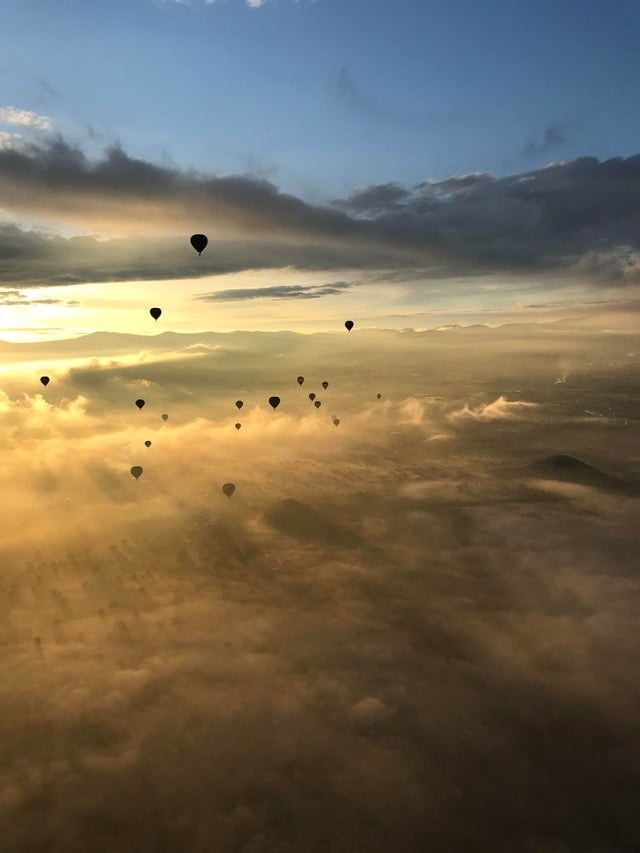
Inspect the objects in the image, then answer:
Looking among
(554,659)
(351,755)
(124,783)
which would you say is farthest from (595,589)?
(124,783)

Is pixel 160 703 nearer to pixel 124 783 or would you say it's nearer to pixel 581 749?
pixel 124 783

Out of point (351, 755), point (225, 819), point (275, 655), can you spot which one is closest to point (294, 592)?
point (275, 655)

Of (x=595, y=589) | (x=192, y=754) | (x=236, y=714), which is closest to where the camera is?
(x=192, y=754)

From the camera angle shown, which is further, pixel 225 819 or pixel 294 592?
pixel 294 592

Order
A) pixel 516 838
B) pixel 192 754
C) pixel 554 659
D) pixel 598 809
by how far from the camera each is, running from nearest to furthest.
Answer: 1. pixel 516 838
2. pixel 598 809
3. pixel 192 754
4. pixel 554 659

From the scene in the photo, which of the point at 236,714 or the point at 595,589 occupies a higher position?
the point at 236,714

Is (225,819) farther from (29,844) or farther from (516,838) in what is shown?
(516,838)

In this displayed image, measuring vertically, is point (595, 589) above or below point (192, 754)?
below

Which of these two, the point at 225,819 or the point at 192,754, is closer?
the point at 225,819

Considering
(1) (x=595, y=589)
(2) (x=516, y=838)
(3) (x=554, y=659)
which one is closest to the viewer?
(2) (x=516, y=838)
